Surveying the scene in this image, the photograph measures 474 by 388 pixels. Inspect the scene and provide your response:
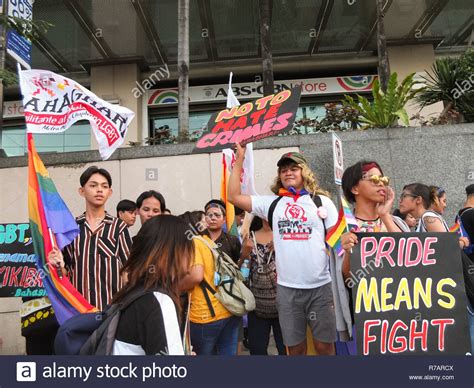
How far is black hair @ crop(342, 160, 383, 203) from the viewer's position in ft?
11.5

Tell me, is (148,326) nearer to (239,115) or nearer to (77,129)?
(239,115)

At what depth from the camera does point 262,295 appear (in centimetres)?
413

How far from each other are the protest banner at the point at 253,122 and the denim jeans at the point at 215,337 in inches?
53.7

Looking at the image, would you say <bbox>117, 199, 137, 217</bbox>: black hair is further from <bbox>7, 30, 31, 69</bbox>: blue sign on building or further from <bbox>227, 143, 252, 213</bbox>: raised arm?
<bbox>7, 30, 31, 69</bbox>: blue sign on building

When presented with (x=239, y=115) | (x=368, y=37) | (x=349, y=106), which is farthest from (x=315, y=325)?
(x=368, y=37)

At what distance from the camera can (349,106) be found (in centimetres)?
740

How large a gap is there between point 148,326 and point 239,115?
2428mm

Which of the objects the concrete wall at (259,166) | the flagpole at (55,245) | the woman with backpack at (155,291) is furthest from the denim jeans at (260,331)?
the concrete wall at (259,166)

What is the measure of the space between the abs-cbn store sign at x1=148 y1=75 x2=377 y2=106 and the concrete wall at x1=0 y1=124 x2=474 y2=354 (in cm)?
991

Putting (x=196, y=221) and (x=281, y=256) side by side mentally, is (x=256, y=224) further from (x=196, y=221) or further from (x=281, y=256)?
(x=281, y=256)

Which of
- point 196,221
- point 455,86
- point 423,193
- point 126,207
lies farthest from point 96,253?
point 455,86

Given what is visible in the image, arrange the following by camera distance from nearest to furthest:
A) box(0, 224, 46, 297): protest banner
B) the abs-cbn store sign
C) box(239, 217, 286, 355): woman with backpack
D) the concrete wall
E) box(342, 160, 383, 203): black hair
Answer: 1. box(342, 160, 383, 203): black hair
2. box(239, 217, 286, 355): woman with backpack
3. box(0, 224, 46, 297): protest banner
4. the concrete wall
5. the abs-cbn store sign

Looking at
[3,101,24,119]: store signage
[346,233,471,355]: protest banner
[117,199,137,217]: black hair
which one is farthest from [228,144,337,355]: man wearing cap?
[3,101,24,119]: store signage

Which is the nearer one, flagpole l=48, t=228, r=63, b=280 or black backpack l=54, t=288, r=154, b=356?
black backpack l=54, t=288, r=154, b=356
